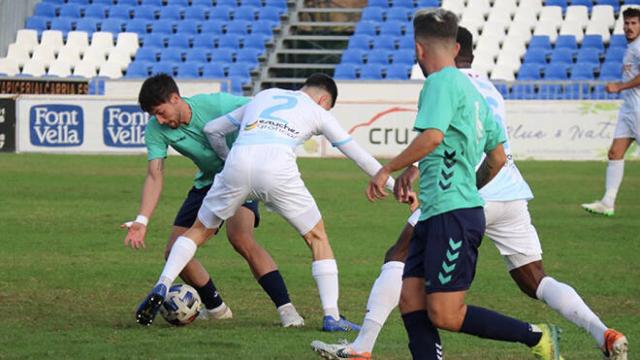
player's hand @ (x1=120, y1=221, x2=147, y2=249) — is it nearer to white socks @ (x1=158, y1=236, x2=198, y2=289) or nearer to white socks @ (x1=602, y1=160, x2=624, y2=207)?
white socks @ (x1=158, y1=236, x2=198, y2=289)

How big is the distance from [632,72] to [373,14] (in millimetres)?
20651

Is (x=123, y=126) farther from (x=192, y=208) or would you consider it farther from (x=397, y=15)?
(x=192, y=208)

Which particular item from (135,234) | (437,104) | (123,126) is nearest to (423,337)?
(437,104)

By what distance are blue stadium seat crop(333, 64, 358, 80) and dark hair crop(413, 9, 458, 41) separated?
27.3m

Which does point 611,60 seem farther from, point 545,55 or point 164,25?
point 164,25

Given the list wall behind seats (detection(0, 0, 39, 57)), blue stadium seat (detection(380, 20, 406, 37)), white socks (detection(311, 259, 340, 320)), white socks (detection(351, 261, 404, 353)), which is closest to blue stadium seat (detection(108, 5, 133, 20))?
wall behind seats (detection(0, 0, 39, 57))

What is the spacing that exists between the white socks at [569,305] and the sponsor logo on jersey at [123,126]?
2195cm

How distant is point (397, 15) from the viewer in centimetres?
3622

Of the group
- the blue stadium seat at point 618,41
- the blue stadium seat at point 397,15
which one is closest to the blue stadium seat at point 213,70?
the blue stadium seat at point 397,15

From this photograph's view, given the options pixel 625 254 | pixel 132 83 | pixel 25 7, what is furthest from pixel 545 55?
pixel 625 254

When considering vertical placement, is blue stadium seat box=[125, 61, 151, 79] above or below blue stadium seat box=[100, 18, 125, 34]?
below

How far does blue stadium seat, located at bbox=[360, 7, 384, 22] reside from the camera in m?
36.2

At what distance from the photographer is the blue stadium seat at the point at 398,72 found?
3341cm

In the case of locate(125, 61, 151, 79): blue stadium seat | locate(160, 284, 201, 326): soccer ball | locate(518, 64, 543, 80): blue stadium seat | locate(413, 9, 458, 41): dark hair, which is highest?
locate(413, 9, 458, 41): dark hair
